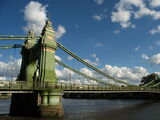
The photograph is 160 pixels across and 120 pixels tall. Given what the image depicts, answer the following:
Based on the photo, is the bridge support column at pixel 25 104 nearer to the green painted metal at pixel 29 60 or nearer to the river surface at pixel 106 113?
the river surface at pixel 106 113

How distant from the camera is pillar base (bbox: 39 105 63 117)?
31.7 meters

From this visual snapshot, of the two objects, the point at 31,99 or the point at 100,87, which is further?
the point at 100,87

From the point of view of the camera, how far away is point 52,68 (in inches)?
1462

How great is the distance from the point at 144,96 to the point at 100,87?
68.5 m

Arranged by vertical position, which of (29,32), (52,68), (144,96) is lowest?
(144,96)

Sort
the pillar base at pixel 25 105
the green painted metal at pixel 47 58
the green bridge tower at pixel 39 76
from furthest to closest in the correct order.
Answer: the green painted metal at pixel 47 58, the pillar base at pixel 25 105, the green bridge tower at pixel 39 76

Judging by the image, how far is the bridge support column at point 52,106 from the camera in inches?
1258

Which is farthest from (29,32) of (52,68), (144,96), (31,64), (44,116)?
(144,96)

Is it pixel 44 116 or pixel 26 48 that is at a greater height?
pixel 26 48

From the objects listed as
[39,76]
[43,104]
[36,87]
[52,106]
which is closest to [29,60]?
[39,76]

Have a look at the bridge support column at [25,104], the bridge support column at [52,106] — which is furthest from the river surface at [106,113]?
the bridge support column at [25,104]

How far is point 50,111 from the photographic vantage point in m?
32.3

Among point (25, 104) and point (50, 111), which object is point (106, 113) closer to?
point (50, 111)

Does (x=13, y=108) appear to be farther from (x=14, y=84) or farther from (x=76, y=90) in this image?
(x=76, y=90)
